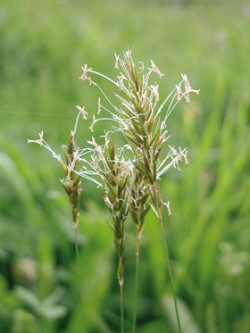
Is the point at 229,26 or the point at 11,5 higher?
the point at 229,26

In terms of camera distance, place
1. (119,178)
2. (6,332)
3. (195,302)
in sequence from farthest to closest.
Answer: (195,302) < (6,332) < (119,178)

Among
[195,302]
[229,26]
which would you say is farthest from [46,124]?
[229,26]

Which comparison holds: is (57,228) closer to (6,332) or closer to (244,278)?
(6,332)

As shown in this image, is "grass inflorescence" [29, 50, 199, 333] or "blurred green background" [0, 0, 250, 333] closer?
"grass inflorescence" [29, 50, 199, 333]

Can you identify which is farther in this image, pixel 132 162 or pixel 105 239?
pixel 105 239

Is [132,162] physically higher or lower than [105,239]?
lower

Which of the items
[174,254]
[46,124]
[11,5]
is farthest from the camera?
[11,5]

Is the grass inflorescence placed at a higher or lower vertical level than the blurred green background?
lower

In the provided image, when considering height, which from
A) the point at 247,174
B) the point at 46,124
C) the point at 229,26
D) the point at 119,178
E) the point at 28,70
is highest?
the point at 229,26

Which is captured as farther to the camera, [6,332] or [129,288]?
[129,288]

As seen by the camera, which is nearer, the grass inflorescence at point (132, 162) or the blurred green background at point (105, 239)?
the grass inflorescence at point (132, 162)

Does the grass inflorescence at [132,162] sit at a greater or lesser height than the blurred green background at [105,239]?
lesser
